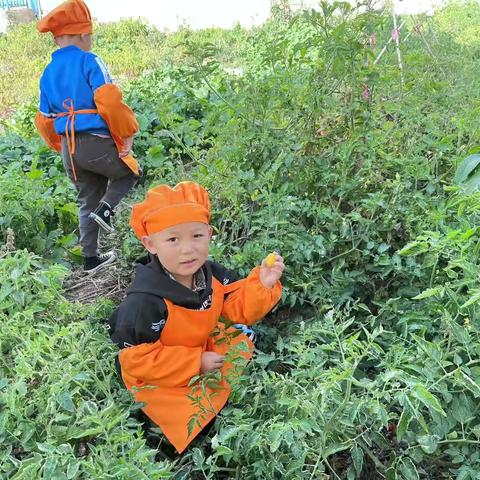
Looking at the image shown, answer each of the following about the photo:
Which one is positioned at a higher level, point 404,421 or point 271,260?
point 271,260

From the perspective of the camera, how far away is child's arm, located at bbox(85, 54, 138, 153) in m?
3.26

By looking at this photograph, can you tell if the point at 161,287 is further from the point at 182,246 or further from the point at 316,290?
the point at 316,290

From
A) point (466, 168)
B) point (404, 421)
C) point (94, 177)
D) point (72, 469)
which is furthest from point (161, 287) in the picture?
point (94, 177)

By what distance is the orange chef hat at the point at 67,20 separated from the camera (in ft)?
10.7

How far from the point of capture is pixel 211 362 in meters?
2.21

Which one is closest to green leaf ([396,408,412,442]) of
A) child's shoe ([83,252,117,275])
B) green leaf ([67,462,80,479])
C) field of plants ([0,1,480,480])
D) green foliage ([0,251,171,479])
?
field of plants ([0,1,480,480])

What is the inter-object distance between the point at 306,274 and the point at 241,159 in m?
0.71

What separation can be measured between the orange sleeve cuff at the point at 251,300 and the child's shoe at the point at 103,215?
1327 millimetres

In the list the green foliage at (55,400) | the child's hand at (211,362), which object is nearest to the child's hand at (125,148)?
the green foliage at (55,400)

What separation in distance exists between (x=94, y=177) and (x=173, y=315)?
5.28ft

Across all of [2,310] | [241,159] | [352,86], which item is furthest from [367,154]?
[2,310]

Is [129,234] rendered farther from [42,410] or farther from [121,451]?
[121,451]

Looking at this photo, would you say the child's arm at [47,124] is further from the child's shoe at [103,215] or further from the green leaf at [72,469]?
the green leaf at [72,469]

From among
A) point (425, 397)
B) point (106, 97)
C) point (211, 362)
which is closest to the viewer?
point (425, 397)
